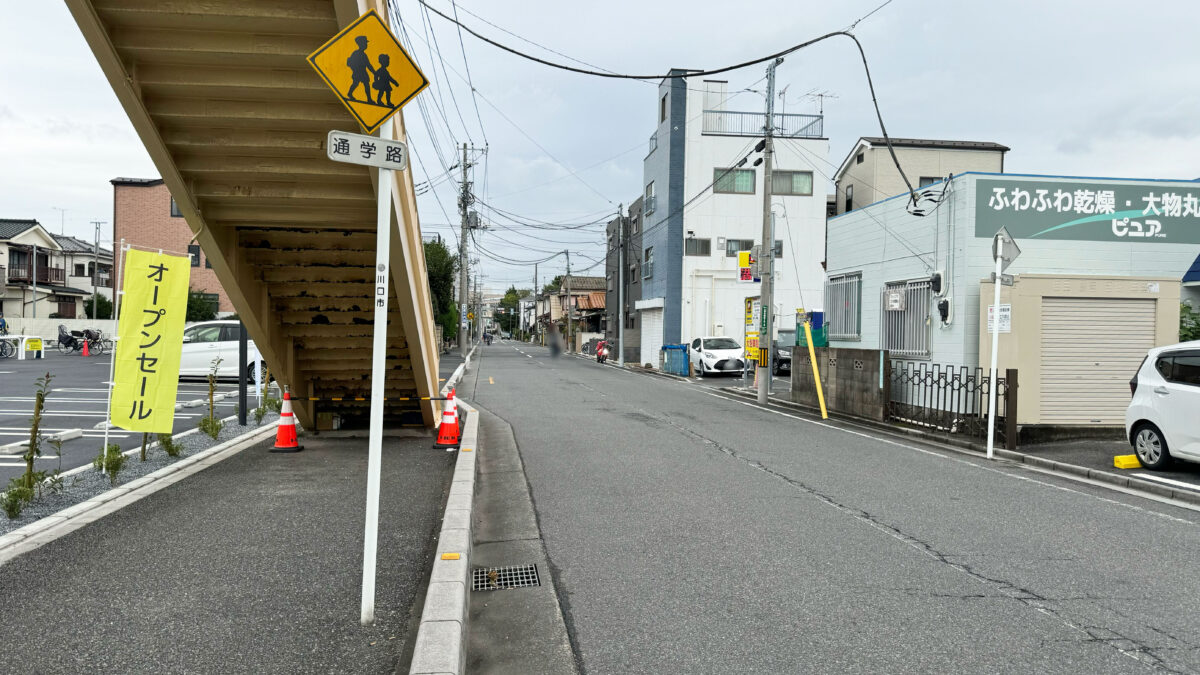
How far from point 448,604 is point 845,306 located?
14.7 metres

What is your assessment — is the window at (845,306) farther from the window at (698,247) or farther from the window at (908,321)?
the window at (698,247)

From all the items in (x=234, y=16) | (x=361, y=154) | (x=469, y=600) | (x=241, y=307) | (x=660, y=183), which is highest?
(x=660, y=183)

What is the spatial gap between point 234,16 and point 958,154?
3260cm

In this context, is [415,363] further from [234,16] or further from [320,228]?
[234,16]

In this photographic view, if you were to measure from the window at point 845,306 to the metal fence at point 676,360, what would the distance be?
1090cm

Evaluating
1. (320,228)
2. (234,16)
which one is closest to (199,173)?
(320,228)

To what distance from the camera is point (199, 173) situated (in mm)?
6312

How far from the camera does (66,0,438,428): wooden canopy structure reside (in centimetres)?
508

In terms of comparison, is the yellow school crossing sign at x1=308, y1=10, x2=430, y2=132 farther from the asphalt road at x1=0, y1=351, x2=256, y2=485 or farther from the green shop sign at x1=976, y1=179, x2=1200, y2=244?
the green shop sign at x1=976, y1=179, x2=1200, y2=244

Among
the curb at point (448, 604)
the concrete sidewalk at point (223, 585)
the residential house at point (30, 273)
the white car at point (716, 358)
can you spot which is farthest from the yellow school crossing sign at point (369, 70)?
the residential house at point (30, 273)

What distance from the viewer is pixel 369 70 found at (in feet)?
12.6

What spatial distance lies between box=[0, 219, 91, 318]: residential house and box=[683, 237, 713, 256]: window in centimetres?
3591

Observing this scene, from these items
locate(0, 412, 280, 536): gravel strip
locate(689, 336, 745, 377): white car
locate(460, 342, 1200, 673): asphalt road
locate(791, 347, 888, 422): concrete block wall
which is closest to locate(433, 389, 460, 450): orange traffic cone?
locate(460, 342, 1200, 673): asphalt road

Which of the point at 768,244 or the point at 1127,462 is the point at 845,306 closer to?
the point at 768,244
